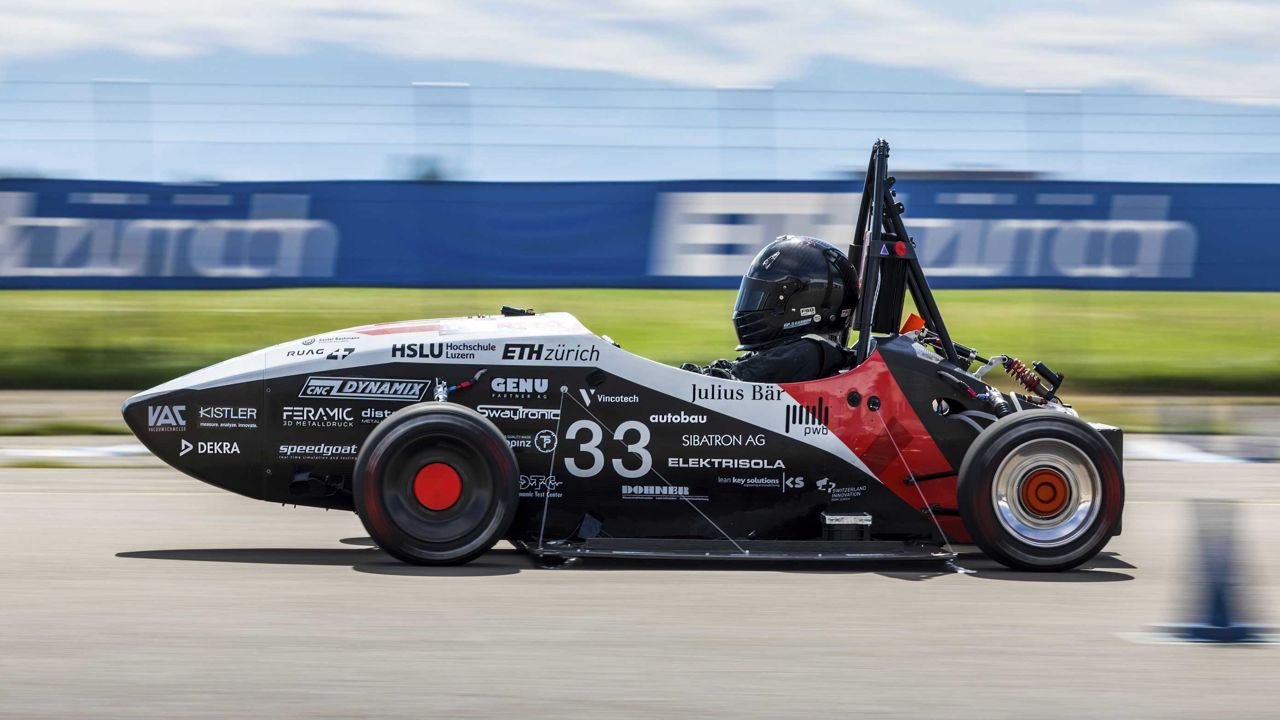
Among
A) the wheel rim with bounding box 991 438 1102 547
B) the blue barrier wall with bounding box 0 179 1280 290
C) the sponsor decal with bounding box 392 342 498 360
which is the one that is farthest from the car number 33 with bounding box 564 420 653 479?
the blue barrier wall with bounding box 0 179 1280 290

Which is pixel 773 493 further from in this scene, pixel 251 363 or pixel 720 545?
pixel 251 363

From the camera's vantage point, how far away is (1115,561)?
669cm

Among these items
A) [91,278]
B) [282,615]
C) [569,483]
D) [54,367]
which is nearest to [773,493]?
[569,483]

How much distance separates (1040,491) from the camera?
20.5 feet

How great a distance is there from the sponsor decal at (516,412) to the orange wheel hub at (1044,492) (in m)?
1.94

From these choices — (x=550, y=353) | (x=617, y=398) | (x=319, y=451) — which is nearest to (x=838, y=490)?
(x=617, y=398)

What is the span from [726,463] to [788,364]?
55 centimetres

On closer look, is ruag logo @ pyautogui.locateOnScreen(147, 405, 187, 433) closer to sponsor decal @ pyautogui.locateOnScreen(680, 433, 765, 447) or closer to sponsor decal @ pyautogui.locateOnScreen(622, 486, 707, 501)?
sponsor decal @ pyautogui.locateOnScreen(622, 486, 707, 501)

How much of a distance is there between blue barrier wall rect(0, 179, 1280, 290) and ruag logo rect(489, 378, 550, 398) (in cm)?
664

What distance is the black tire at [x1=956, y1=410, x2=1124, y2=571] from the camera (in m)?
6.17

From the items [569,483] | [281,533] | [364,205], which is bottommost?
[281,533]

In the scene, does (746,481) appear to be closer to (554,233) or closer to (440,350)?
(440,350)

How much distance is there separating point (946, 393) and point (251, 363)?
2.89 m

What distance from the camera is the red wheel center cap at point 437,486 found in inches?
239
